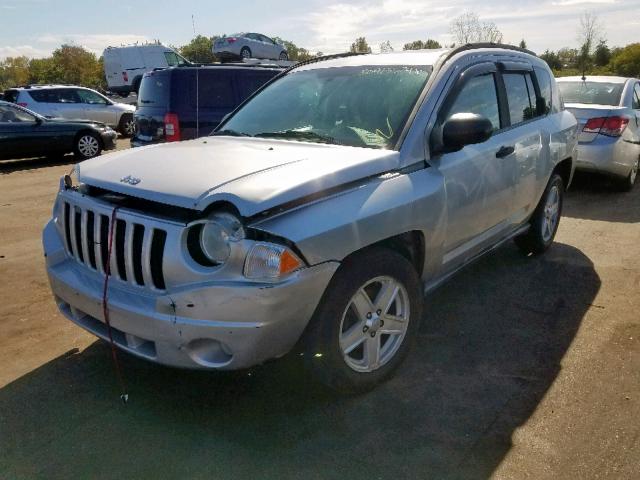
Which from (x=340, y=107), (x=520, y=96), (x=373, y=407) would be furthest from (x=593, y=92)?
(x=373, y=407)

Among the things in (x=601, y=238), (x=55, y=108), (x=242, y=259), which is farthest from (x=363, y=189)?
(x=55, y=108)

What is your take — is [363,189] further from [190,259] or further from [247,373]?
[247,373]

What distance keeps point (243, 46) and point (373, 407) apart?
25787mm

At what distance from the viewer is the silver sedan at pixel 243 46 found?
26.3 m

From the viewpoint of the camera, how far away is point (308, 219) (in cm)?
253

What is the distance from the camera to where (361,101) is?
11.8ft

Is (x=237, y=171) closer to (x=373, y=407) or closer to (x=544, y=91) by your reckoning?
(x=373, y=407)

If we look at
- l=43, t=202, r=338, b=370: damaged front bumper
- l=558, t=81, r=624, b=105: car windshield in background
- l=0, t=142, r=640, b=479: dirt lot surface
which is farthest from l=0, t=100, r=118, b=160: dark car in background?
l=43, t=202, r=338, b=370: damaged front bumper

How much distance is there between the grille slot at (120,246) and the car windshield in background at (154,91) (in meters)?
5.24

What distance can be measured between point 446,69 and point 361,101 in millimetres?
579

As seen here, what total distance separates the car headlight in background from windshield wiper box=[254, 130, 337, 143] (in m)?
1.13

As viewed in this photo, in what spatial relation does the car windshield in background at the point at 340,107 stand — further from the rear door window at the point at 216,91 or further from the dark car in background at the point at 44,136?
the dark car in background at the point at 44,136

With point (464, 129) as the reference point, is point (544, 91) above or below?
above

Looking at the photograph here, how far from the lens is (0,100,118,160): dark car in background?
1164cm
